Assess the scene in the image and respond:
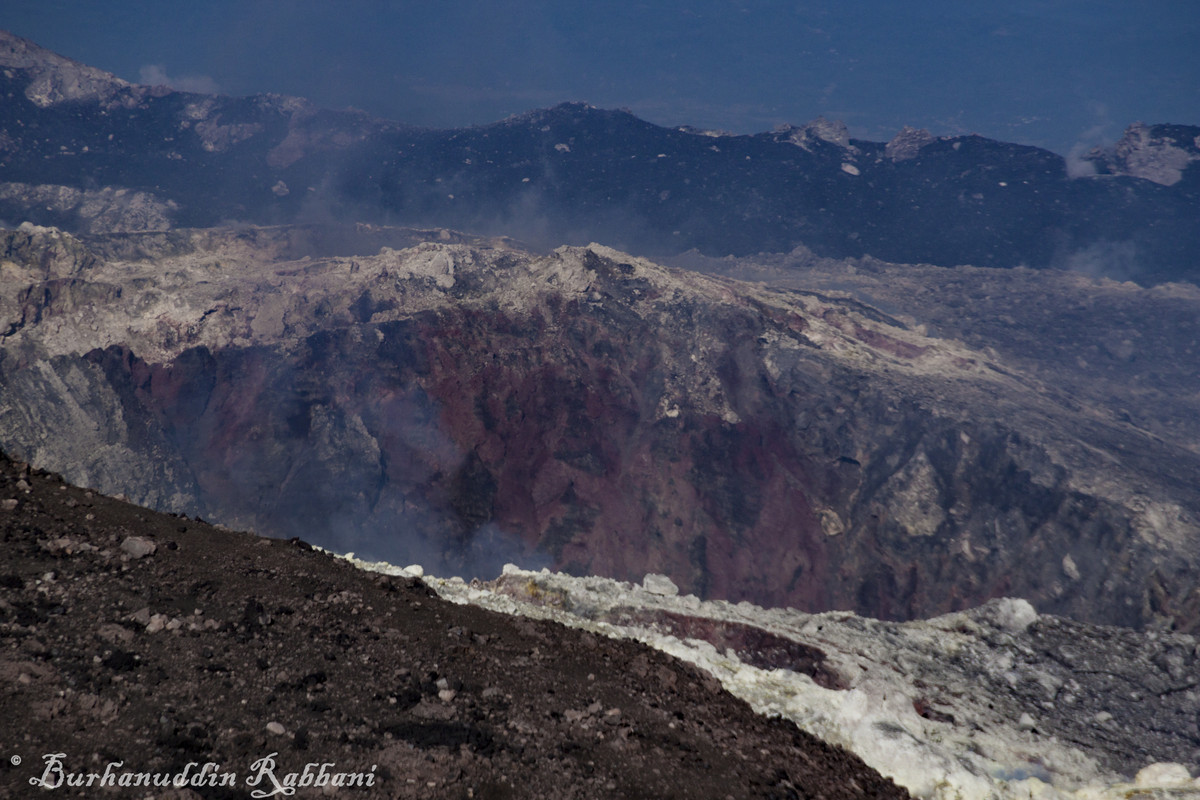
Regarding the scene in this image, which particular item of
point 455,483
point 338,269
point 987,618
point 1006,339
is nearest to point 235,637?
point 987,618

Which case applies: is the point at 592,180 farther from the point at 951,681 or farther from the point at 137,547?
the point at 137,547

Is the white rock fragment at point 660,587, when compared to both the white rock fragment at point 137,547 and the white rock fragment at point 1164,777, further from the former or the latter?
the white rock fragment at point 137,547

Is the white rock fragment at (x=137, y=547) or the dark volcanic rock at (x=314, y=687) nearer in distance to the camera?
the dark volcanic rock at (x=314, y=687)

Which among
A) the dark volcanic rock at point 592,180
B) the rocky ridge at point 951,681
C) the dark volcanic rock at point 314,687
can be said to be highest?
the dark volcanic rock at point 592,180

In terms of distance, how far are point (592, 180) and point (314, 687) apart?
14553 cm

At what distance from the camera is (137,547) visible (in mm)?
10156

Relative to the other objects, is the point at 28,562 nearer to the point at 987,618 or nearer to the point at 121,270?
the point at 987,618

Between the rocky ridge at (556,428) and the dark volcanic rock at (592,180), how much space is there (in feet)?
238

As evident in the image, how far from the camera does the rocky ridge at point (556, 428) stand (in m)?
47.7

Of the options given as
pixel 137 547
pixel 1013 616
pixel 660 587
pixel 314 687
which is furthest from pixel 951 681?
pixel 137 547

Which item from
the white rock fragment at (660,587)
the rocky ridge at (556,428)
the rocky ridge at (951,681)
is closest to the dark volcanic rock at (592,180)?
the rocky ridge at (556,428)

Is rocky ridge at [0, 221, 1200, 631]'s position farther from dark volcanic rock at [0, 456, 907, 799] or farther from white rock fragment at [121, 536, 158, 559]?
white rock fragment at [121, 536, 158, 559]

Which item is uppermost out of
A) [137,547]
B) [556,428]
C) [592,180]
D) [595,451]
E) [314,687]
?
[592,180]

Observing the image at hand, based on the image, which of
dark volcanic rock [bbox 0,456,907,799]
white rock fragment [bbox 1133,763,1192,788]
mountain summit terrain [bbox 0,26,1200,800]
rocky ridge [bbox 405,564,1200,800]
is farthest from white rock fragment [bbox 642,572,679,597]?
white rock fragment [bbox 1133,763,1192,788]
